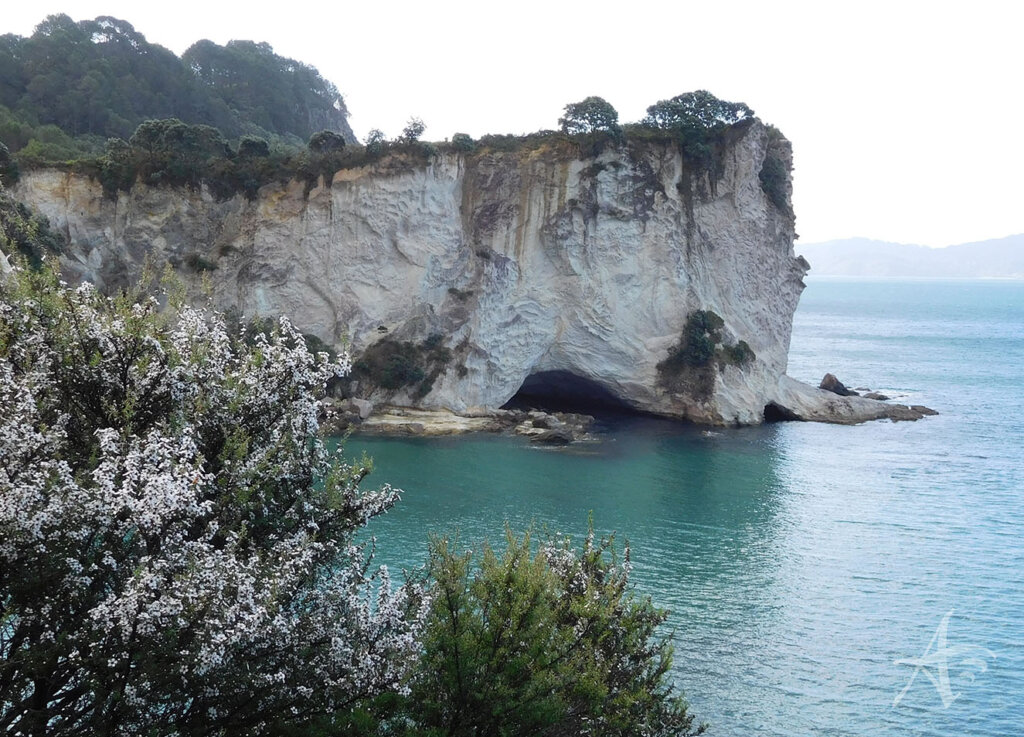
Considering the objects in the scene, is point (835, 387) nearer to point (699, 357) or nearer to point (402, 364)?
point (699, 357)

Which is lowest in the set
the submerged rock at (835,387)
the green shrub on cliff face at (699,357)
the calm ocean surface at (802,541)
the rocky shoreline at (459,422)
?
the calm ocean surface at (802,541)

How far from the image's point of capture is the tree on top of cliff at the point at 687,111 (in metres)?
53.5

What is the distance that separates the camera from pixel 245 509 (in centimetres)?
1070

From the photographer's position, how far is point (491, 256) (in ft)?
165

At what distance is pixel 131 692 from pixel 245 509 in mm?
2490

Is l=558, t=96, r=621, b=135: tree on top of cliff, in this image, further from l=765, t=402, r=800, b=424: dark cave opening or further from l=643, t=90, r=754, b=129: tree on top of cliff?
l=765, t=402, r=800, b=424: dark cave opening

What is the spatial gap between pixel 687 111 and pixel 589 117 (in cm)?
636

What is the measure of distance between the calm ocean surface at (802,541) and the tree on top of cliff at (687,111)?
1802 cm

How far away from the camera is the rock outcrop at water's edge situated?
1879 inches

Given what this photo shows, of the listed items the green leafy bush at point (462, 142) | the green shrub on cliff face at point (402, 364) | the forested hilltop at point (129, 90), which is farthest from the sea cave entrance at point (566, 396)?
the forested hilltop at point (129, 90)

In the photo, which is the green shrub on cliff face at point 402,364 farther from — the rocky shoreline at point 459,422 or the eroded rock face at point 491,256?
the rocky shoreline at point 459,422

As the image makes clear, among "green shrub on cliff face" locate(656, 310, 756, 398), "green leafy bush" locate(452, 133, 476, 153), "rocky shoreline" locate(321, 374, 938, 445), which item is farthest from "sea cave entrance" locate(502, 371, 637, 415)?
"green leafy bush" locate(452, 133, 476, 153)

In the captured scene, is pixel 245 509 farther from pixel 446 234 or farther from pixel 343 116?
pixel 343 116

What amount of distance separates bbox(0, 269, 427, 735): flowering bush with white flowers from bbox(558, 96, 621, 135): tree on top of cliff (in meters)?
42.1
